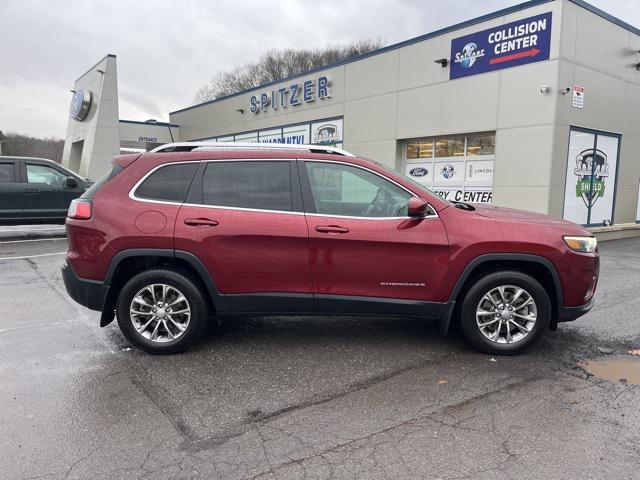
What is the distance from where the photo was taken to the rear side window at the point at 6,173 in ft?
36.4

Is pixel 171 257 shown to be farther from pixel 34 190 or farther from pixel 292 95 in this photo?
pixel 292 95

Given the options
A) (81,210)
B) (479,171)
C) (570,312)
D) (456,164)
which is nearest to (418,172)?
(456,164)

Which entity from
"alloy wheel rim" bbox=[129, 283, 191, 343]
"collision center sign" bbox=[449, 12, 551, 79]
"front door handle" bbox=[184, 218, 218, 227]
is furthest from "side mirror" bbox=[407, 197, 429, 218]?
"collision center sign" bbox=[449, 12, 551, 79]

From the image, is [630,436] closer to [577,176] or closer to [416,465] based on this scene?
[416,465]

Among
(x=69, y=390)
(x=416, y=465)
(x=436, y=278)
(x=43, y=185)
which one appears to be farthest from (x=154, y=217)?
(x=43, y=185)

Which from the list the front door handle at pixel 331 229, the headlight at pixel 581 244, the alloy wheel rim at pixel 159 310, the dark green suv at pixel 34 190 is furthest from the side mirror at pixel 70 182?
the headlight at pixel 581 244

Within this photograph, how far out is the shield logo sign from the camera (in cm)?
1251

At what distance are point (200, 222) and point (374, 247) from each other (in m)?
1.51

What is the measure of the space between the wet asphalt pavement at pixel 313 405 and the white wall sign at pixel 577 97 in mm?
8277

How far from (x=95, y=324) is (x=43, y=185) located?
781cm

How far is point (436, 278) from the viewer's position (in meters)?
4.12

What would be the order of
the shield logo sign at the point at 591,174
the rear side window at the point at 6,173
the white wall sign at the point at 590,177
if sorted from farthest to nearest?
the shield logo sign at the point at 591,174 < the white wall sign at the point at 590,177 < the rear side window at the point at 6,173

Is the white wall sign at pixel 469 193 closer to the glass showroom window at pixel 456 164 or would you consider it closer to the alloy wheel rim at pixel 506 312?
the glass showroom window at pixel 456 164

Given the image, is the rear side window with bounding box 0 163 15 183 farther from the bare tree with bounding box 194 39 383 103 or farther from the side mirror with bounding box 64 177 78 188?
the bare tree with bounding box 194 39 383 103
